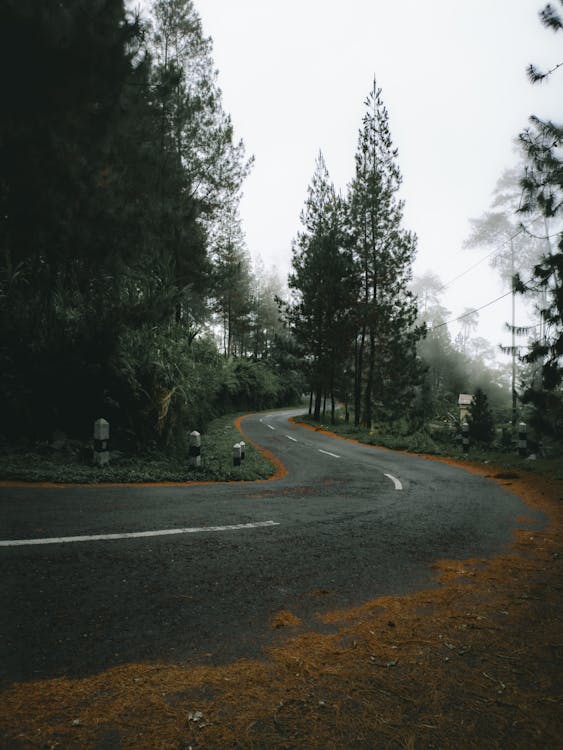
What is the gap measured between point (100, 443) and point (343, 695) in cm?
730

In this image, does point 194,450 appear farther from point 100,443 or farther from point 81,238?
point 81,238

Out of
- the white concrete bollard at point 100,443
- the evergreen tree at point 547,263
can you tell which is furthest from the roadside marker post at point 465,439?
the white concrete bollard at point 100,443

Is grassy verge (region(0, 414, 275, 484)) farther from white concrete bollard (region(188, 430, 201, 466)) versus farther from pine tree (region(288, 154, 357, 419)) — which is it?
pine tree (region(288, 154, 357, 419))

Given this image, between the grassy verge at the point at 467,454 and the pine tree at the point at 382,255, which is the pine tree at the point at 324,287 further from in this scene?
the grassy verge at the point at 467,454

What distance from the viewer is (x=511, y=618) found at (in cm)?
312

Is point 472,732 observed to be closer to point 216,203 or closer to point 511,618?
point 511,618

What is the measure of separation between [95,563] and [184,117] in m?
16.8

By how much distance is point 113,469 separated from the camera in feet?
26.7

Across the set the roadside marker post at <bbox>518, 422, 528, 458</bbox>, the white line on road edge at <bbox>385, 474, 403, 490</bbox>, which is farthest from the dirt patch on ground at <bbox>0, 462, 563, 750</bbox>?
the roadside marker post at <bbox>518, 422, 528, 458</bbox>

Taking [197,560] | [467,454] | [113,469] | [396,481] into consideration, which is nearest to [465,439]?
[467,454]

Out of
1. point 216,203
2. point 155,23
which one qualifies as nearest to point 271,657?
point 216,203

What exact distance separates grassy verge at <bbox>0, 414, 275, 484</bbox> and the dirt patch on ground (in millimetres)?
5575

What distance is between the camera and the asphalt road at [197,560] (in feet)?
8.35

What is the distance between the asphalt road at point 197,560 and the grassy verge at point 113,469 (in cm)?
81
